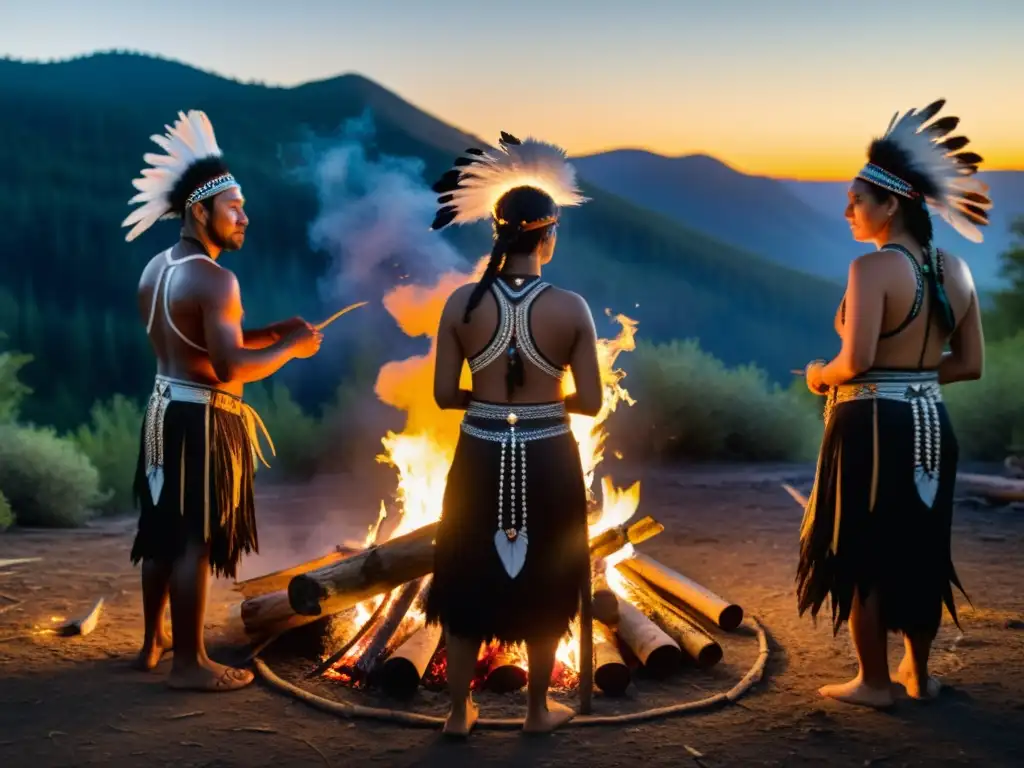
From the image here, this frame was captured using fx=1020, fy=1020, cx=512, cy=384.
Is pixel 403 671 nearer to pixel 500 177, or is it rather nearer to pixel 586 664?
pixel 586 664

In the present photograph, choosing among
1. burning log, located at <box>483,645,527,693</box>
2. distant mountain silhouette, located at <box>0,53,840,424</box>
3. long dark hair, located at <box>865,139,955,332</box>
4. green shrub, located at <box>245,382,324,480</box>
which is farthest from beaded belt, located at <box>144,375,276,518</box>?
distant mountain silhouette, located at <box>0,53,840,424</box>

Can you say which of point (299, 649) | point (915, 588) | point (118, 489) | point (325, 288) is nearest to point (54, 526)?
point (118, 489)

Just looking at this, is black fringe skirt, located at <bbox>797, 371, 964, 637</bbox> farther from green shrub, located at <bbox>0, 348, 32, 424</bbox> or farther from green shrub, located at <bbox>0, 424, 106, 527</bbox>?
green shrub, located at <bbox>0, 348, 32, 424</bbox>

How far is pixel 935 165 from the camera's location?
4.26 metres

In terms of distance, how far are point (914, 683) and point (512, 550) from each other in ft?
6.21

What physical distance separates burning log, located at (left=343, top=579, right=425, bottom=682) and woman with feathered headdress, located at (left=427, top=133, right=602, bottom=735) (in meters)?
0.77

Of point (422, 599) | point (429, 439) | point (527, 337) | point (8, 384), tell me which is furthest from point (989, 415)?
point (8, 384)

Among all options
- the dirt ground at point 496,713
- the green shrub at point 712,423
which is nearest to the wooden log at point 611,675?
the dirt ground at point 496,713

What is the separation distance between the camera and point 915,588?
4223 mm

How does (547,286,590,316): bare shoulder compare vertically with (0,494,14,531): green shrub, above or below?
above

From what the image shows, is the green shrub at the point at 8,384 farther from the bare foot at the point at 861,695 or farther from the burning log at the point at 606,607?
the bare foot at the point at 861,695

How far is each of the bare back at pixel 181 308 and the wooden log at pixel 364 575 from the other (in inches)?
40.8

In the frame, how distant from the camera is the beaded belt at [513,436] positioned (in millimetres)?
3816

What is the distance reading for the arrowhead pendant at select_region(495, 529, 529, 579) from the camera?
12.7 ft
